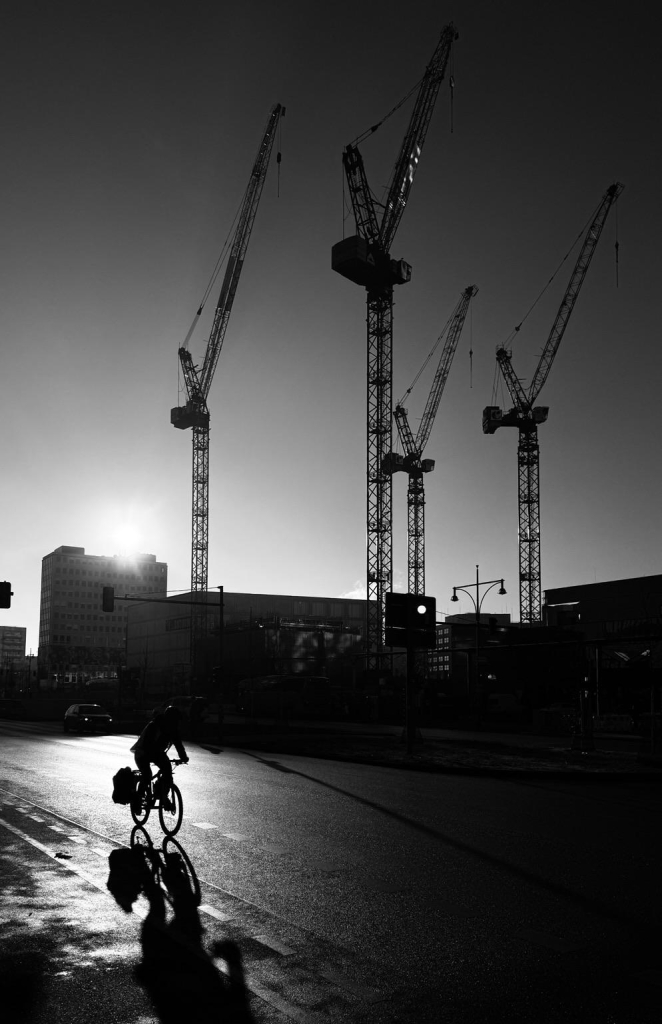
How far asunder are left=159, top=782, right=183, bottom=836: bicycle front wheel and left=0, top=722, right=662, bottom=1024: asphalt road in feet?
0.58

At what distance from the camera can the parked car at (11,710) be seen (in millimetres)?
61794

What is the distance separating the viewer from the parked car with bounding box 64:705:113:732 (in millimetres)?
41859

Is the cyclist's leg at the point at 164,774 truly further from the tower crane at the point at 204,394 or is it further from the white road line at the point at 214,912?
the tower crane at the point at 204,394

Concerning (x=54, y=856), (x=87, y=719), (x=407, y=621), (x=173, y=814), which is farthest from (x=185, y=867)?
(x=87, y=719)

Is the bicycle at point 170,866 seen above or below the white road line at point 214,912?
below

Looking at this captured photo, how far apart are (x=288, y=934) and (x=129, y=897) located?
2.04 m

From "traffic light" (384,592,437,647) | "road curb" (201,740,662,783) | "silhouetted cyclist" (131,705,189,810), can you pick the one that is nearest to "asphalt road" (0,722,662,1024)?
"silhouetted cyclist" (131,705,189,810)

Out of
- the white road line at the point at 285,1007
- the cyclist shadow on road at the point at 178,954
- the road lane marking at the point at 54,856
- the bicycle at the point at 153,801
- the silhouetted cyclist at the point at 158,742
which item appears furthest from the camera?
the silhouetted cyclist at the point at 158,742

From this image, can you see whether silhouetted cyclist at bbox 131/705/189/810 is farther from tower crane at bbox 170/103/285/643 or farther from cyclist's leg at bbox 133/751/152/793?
tower crane at bbox 170/103/285/643

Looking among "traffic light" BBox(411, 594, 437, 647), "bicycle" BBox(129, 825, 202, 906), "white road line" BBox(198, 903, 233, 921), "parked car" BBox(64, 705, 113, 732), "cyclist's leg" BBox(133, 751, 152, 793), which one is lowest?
"parked car" BBox(64, 705, 113, 732)

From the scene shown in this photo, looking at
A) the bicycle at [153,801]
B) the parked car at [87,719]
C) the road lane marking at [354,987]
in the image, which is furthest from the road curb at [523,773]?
the parked car at [87,719]

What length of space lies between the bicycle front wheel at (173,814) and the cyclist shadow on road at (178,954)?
191cm

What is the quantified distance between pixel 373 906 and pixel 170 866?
115 inches

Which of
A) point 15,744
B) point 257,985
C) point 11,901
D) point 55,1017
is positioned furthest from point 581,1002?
point 15,744
